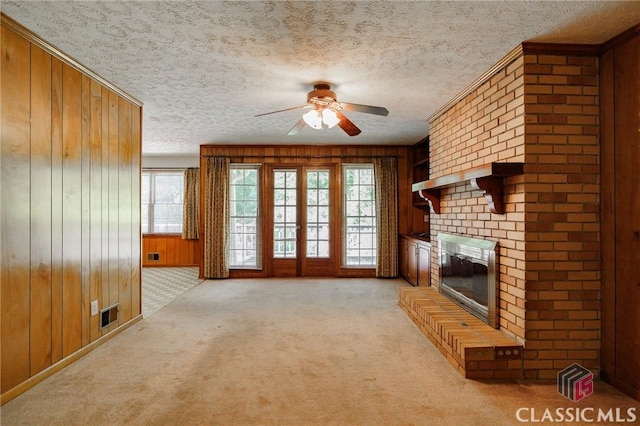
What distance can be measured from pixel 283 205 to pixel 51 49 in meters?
4.26

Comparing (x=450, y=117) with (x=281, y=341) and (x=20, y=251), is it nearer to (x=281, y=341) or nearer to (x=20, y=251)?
(x=281, y=341)

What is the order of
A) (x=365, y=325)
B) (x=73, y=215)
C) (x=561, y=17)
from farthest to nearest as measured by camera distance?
(x=365, y=325), (x=73, y=215), (x=561, y=17)

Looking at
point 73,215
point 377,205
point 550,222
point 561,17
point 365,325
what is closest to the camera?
point 561,17

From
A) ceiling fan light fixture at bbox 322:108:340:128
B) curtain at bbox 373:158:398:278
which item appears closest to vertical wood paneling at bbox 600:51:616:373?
ceiling fan light fixture at bbox 322:108:340:128

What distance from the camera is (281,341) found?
3.33 m

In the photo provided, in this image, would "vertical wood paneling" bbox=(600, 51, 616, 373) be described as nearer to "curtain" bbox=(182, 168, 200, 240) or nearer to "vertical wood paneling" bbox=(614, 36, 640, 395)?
"vertical wood paneling" bbox=(614, 36, 640, 395)

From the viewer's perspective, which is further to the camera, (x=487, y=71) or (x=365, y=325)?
(x=365, y=325)

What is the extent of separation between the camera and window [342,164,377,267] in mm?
6559

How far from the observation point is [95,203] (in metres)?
3.16

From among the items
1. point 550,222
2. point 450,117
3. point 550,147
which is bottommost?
point 550,222

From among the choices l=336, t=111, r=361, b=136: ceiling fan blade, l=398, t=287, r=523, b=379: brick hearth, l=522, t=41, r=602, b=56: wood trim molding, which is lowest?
l=398, t=287, r=523, b=379: brick hearth

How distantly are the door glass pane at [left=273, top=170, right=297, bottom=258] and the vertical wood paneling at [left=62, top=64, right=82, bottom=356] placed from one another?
377 centimetres

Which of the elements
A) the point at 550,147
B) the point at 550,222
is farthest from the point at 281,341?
the point at 550,147

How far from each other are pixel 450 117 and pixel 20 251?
4.03 metres
